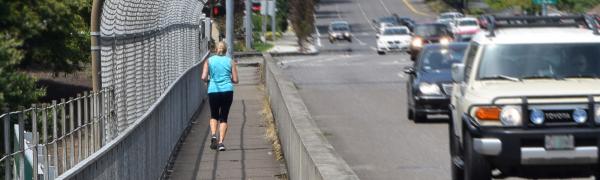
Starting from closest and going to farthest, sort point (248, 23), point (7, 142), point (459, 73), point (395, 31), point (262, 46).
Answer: point (7, 142) < point (459, 73) < point (248, 23) < point (395, 31) < point (262, 46)

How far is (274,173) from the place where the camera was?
52.7 feet

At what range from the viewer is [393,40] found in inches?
2608

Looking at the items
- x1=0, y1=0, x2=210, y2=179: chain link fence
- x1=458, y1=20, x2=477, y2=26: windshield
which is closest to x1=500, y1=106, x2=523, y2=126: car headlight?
x1=0, y1=0, x2=210, y2=179: chain link fence

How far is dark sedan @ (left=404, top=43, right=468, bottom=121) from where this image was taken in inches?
906

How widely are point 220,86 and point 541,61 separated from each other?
A: 6.08 metres

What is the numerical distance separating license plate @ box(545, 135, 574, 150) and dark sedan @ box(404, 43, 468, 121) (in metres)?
10.1

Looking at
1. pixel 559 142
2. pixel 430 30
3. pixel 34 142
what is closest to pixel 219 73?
pixel 559 142

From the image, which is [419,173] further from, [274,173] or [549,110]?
[549,110]

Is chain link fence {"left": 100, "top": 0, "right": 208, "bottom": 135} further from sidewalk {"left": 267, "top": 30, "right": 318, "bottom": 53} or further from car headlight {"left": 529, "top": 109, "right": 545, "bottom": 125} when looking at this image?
sidewalk {"left": 267, "top": 30, "right": 318, "bottom": 53}

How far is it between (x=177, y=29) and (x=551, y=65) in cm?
→ 1080

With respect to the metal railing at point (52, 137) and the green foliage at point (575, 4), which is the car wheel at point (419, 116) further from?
the green foliage at point (575, 4)

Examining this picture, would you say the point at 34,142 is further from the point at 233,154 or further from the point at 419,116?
the point at 419,116

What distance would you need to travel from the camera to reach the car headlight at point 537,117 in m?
12.8

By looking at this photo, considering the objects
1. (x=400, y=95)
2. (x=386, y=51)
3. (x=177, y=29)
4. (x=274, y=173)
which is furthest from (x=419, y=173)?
(x=386, y=51)
